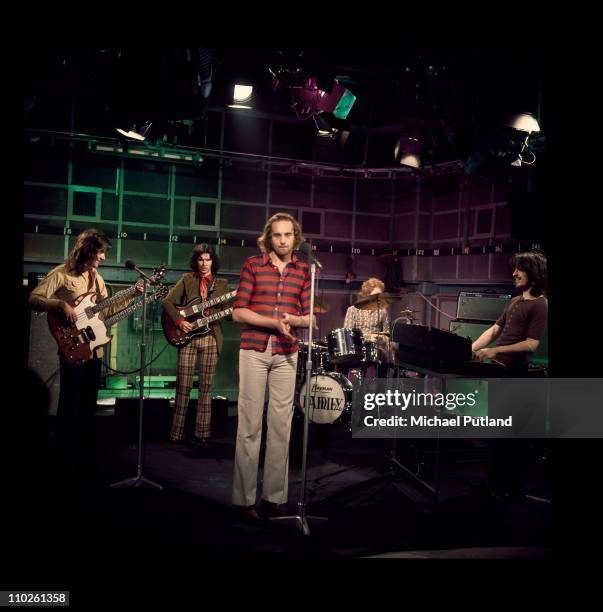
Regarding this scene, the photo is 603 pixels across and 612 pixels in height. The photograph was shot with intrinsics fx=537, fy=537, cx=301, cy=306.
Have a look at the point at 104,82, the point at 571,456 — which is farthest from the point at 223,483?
the point at 104,82

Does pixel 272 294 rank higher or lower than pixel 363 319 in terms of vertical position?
higher

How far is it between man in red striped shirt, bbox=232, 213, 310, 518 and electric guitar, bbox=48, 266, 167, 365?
1.60m

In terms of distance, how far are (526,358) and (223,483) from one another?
8.65ft

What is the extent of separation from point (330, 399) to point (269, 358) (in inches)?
86.2

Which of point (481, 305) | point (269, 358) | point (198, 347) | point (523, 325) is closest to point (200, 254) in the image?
point (198, 347)

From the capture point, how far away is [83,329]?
455 centimetres

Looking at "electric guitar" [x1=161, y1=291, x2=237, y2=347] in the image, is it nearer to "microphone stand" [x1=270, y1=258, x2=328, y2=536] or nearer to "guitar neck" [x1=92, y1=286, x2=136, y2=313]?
"guitar neck" [x1=92, y1=286, x2=136, y2=313]

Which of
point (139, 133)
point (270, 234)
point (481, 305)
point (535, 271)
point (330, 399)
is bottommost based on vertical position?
point (330, 399)

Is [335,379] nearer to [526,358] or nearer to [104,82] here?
[526,358]

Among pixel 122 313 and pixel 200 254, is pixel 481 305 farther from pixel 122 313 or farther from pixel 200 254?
pixel 122 313

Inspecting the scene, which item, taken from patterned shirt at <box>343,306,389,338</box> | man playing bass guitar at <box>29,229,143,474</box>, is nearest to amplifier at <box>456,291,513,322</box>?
patterned shirt at <box>343,306,389,338</box>

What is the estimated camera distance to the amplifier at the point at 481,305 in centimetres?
723

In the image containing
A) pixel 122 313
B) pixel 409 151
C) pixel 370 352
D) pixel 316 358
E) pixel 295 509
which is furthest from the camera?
pixel 409 151

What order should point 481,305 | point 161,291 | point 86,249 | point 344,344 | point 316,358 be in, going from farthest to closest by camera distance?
point 481,305, point 316,358, point 344,344, point 161,291, point 86,249
